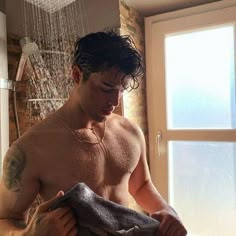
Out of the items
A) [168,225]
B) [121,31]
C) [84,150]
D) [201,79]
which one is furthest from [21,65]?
[168,225]

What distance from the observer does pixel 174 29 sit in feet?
5.14

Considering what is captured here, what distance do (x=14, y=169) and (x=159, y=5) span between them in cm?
119

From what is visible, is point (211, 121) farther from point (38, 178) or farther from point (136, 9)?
point (38, 178)

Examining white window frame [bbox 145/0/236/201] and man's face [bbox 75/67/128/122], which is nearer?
man's face [bbox 75/67/128/122]

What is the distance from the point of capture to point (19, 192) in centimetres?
74

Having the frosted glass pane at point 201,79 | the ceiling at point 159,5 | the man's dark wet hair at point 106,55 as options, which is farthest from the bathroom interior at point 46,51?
the man's dark wet hair at point 106,55

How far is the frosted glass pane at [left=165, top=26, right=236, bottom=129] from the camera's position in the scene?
→ 1.48 metres

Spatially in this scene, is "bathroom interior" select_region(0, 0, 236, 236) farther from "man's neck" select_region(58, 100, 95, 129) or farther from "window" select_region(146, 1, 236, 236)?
"man's neck" select_region(58, 100, 95, 129)

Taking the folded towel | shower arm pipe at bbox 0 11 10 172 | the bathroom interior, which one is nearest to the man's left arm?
the folded towel

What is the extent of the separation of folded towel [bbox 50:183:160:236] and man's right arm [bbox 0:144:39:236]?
14 cm

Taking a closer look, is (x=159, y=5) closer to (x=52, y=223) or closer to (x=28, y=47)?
(x=28, y=47)

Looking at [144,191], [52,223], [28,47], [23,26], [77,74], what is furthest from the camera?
[23,26]

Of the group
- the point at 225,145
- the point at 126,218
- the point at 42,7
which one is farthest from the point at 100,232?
the point at 42,7

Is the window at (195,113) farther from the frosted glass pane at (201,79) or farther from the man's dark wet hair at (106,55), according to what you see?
the man's dark wet hair at (106,55)
